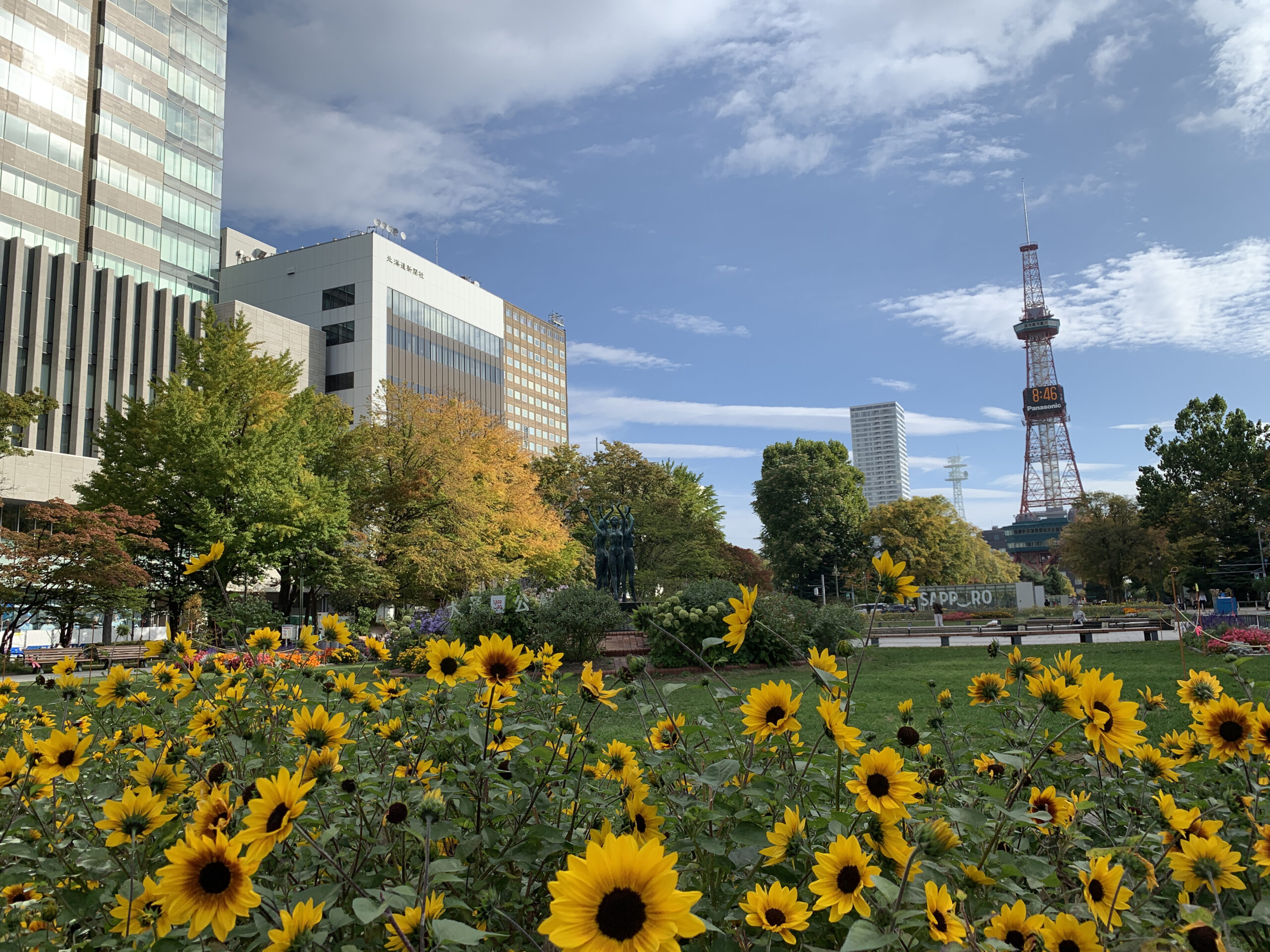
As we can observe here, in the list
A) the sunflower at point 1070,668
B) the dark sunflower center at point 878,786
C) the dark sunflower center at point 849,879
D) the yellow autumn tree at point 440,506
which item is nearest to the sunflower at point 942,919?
the dark sunflower center at point 849,879

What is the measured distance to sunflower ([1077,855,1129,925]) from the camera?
1.45 m

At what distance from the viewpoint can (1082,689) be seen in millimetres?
1780

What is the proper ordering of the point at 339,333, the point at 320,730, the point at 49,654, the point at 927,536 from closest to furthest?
the point at 320,730
the point at 49,654
the point at 927,536
the point at 339,333

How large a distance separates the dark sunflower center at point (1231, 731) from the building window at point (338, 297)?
59.0m

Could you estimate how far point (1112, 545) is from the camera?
1594 inches

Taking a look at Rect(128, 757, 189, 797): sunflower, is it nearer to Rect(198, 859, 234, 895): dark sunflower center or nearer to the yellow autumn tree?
Rect(198, 859, 234, 895): dark sunflower center

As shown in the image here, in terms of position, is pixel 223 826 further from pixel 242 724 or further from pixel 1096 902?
pixel 1096 902

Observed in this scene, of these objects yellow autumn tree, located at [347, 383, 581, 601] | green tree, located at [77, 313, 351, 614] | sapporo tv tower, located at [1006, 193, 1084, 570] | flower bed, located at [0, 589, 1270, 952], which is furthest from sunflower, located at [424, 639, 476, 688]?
sapporo tv tower, located at [1006, 193, 1084, 570]

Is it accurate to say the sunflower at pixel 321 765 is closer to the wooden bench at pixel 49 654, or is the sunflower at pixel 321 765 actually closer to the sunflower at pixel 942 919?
the sunflower at pixel 942 919

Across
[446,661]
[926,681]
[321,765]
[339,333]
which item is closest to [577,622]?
[926,681]

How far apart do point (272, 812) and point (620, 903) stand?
73 centimetres

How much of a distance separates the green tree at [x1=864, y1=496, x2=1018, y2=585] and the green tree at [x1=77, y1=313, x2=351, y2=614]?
35252 millimetres

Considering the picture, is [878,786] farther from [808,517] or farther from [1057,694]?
[808,517]

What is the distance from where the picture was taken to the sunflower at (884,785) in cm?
161
